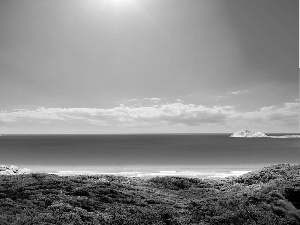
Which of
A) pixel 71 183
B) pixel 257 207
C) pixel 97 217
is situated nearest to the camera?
pixel 97 217

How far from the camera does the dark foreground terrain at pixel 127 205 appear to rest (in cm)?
1373

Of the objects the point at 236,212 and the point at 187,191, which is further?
the point at 187,191

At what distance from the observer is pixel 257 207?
15.8 m

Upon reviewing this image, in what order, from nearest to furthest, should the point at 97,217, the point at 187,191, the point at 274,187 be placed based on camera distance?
the point at 97,217 < the point at 274,187 < the point at 187,191

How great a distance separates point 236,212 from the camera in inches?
571

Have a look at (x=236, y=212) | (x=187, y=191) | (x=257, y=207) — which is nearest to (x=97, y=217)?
(x=236, y=212)

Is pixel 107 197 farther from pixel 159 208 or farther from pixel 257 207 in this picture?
pixel 257 207

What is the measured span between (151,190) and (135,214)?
7478mm

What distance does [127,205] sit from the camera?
16.8 meters

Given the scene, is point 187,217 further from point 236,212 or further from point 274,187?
point 274,187

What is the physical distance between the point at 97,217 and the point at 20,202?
4.60 metres

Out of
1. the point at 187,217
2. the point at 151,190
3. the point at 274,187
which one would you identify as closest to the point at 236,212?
the point at 187,217

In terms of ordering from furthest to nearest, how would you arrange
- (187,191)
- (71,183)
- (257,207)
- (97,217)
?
(187,191), (71,183), (257,207), (97,217)

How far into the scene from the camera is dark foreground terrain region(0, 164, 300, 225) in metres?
13.7
